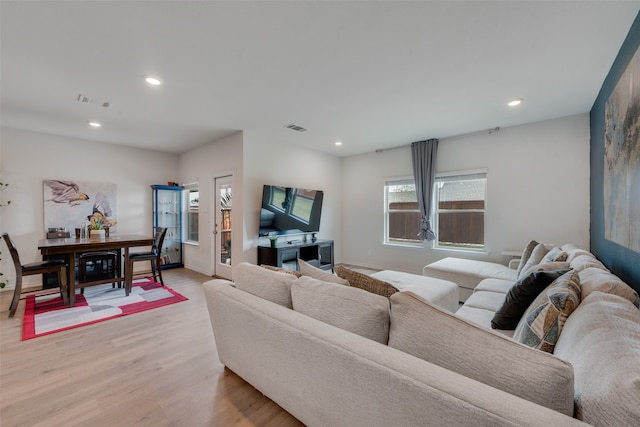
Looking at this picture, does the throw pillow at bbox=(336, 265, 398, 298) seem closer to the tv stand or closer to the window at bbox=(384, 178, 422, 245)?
the tv stand

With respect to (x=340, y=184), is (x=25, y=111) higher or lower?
higher

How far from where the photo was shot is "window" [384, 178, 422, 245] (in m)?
5.19

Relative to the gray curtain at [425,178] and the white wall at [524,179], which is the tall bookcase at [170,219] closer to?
the white wall at [524,179]

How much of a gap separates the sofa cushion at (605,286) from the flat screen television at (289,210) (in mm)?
3784

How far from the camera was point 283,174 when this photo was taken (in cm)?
488

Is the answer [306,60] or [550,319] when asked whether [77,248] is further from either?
[550,319]

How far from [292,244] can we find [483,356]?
3945 millimetres

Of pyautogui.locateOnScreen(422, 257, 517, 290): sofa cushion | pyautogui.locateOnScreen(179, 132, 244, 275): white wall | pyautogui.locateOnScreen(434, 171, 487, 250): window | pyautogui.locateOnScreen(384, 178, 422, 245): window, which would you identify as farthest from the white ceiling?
pyautogui.locateOnScreen(422, 257, 517, 290): sofa cushion

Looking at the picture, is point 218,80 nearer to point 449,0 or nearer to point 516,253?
point 449,0

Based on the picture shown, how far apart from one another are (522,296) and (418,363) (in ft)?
3.96

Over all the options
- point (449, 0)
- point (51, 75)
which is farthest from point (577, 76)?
point (51, 75)

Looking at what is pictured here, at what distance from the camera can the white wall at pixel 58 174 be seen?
13.5 ft

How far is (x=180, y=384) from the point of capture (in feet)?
6.21

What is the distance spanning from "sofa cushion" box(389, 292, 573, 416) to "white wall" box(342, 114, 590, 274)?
3922 millimetres
